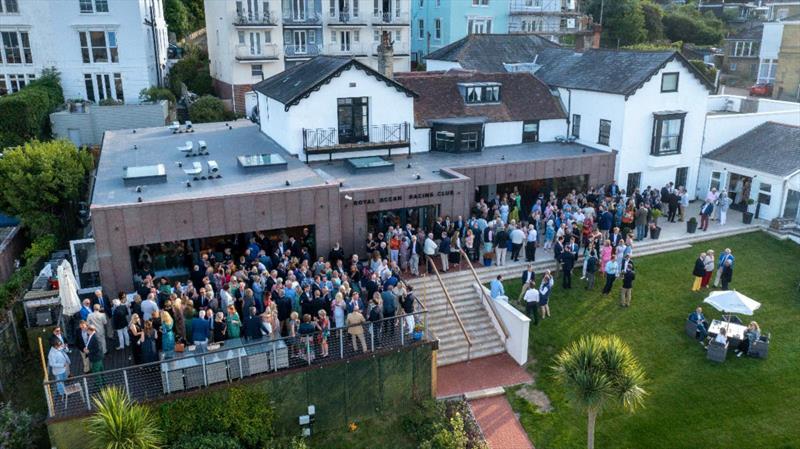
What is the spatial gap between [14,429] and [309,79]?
57.9ft

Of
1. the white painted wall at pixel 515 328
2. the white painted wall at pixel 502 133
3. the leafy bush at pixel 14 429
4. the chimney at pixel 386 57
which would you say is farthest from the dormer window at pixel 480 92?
the leafy bush at pixel 14 429

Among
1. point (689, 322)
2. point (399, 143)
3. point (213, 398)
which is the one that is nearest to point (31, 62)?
point (399, 143)

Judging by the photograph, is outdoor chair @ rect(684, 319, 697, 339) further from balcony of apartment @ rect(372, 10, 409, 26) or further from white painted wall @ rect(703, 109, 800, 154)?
balcony of apartment @ rect(372, 10, 409, 26)

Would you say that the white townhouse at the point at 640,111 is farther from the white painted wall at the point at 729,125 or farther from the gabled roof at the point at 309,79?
the gabled roof at the point at 309,79

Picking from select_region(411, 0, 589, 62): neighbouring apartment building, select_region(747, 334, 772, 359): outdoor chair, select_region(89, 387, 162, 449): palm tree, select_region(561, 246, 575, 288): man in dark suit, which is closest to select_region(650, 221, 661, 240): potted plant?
select_region(561, 246, 575, 288): man in dark suit

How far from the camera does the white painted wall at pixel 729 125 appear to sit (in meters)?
31.6

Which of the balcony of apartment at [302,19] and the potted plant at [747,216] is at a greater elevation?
the balcony of apartment at [302,19]

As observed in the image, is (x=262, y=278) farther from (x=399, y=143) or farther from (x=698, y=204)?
(x=698, y=204)

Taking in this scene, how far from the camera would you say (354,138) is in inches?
1099

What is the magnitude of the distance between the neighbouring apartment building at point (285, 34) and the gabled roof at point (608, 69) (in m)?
13.7

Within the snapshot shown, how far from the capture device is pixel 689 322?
68.0 feet

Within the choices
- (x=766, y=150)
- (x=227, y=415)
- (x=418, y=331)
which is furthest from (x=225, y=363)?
(x=766, y=150)

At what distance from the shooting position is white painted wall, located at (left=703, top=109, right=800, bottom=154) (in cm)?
3161

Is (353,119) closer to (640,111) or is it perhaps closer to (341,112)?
(341,112)
